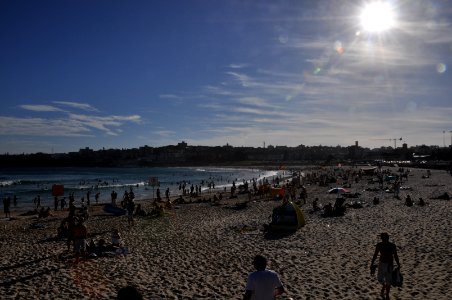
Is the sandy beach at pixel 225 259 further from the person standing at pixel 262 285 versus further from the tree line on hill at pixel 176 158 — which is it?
the tree line on hill at pixel 176 158

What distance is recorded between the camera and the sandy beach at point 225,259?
363 inches

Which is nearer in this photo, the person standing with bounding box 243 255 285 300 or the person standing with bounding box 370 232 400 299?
the person standing with bounding box 243 255 285 300

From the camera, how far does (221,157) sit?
16788 centimetres

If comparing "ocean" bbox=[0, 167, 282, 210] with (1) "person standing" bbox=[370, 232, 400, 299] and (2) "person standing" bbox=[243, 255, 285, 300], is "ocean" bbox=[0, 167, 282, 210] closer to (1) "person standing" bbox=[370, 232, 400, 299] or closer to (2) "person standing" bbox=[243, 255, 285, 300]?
(1) "person standing" bbox=[370, 232, 400, 299]

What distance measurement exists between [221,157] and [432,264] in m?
157

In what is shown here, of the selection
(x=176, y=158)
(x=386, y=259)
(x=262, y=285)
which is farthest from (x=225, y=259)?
(x=176, y=158)

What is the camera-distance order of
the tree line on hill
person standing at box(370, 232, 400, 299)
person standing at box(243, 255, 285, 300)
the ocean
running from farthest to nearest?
the tree line on hill → the ocean → person standing at box(370, 232, 400, 299) → person standing at box(243, 255, 285, 300)

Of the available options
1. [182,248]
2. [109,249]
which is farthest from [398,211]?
[109,249]

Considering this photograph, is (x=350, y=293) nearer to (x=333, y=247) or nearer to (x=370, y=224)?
(x=333, y=247)

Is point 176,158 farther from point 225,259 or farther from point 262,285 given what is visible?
point 262,285

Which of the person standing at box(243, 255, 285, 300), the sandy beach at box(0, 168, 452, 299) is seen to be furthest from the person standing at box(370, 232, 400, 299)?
the person standing at box(243, 255, 285, 300)

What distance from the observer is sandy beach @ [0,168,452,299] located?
923 centimetres

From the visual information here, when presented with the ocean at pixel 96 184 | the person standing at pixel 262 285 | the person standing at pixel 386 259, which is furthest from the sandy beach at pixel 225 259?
the ocean at pixel 96 184

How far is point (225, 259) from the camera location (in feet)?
40.1
